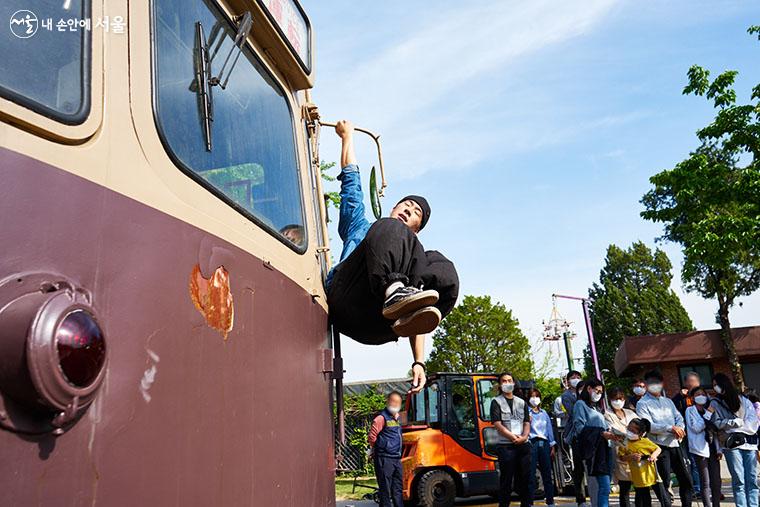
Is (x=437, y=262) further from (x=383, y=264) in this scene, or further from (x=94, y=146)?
(x=94, y=146)

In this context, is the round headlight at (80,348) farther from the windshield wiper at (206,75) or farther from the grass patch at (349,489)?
the grass patch at (349,489)

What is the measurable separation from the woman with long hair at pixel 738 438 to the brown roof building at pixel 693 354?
1944cm

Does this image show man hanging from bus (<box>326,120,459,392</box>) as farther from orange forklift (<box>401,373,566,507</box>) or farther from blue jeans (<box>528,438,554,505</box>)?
orange forklift (<box>401,373,566,507</box>)

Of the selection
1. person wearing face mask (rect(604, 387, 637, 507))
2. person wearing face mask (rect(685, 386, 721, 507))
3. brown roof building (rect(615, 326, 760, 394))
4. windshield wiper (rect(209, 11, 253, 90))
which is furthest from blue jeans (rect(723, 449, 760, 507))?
brown roof building (rect(615, 326, 760, 394))

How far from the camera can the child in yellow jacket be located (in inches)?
279

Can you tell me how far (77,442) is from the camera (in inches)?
47.9

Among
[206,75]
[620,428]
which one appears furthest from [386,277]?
[620,428]

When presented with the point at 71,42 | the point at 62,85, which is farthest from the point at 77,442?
the point at 71,42

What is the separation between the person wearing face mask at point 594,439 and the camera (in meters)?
7.34

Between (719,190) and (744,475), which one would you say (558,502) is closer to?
(744,475)

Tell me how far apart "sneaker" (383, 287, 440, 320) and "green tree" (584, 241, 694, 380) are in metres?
40.3

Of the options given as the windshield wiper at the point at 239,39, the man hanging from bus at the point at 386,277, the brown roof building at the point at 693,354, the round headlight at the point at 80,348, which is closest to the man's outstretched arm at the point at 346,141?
the man hanging from bus at the point at 386,277

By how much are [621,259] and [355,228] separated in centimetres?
4450

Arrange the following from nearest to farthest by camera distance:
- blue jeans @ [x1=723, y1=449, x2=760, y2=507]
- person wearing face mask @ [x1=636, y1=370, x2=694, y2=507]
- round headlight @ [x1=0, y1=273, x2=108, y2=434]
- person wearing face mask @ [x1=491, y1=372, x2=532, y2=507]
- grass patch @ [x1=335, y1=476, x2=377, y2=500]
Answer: round headlight @ [x1=0, y1=273, x2=108, y2=434] < blue jeans @ [x1=723, y1=449, x2=760, y2=507] < person wearing face mask @ [x1=636, y1=370, x2=694, y2=507] < person wearing face mask @ [x1=491, y1=372, x2=532, y2=507] < grass patch @ [x1=335, y1=476, x2=377, y2=500]
